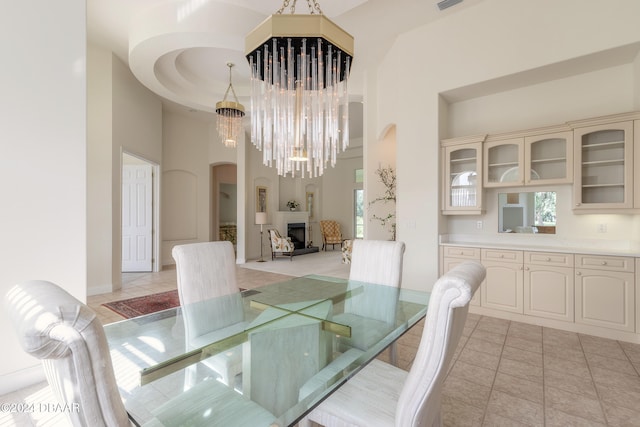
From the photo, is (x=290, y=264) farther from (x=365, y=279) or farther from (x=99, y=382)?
(x=99, y=382)

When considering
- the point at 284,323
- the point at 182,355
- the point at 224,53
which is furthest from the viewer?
the point at 224,53

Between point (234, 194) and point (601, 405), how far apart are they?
9.89 meters

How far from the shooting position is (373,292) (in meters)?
2.24

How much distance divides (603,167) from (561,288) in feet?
4.44

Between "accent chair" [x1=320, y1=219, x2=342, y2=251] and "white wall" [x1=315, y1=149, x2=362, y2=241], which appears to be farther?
"white wall" [x1=315, y1=149, x2=362, y2=241]

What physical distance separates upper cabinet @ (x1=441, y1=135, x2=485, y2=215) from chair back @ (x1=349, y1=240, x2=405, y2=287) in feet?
6.06

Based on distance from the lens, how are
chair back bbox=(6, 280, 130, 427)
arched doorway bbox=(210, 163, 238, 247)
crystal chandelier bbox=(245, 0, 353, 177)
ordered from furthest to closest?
arched doorway bbox=(210, 163, 238, 247) < crystal chandelier bbox=(245, 0, 353, 177) < chair back bbox=(6, 280, 130, 427)

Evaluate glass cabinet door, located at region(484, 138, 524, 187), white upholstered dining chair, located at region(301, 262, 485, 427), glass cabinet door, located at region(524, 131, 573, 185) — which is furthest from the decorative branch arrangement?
white upholstered dining chair, located at region(301, 262, 485, 427)

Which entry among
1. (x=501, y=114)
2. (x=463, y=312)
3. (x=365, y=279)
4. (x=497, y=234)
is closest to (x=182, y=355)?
(x=463, y=312)

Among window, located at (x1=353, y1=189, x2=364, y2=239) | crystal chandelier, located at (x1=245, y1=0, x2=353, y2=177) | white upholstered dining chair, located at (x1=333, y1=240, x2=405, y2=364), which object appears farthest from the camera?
window, located at (x1=353, y1=189, x2=364, y2=239)

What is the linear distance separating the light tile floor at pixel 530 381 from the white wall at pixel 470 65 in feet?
3.99

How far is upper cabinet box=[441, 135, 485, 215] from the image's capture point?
372 centimetres

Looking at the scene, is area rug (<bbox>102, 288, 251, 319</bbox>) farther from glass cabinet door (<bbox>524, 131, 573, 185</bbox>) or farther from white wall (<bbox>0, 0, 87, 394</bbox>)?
glass cabinet door (<bbox>524, 131, 573, 185</bbox>)

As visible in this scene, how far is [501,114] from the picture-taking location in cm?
378
